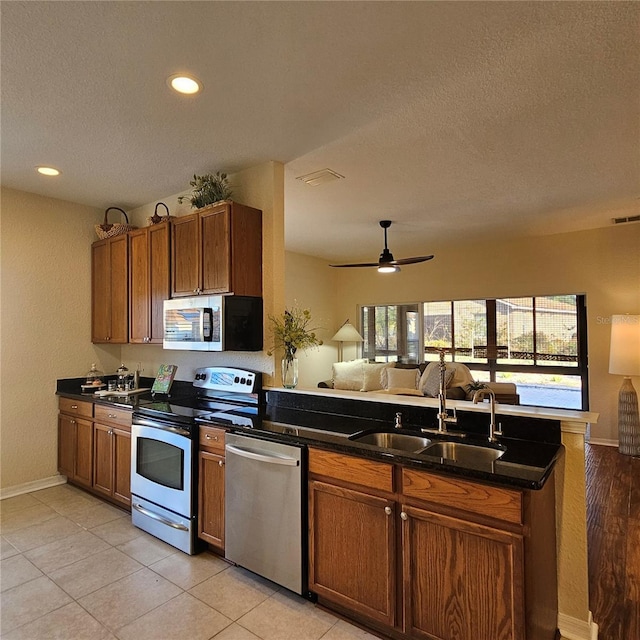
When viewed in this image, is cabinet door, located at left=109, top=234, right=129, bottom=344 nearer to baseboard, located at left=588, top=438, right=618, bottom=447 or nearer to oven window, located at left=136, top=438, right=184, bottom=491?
oven window, located at left=136, top=438, right=184, bottom=491

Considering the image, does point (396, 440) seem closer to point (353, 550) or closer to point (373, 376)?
point (353, 550)

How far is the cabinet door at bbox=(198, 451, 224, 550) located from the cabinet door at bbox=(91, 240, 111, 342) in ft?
6.74

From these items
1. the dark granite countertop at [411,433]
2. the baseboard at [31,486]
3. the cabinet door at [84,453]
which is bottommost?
the baseboard at [31,486]

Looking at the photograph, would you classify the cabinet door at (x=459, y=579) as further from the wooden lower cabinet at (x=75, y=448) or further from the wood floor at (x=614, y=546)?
the wooden lower cabinet at (x=75, y=448)

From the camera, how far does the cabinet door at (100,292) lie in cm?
396

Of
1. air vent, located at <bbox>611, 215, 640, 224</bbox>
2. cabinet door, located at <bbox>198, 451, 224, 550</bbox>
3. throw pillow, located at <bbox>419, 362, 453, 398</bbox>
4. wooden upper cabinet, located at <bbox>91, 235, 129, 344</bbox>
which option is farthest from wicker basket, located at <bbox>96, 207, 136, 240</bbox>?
air vent, located at <bbox>611, 215, 640, 224</bbox>

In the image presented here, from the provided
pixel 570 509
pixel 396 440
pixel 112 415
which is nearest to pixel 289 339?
pixel 396 440

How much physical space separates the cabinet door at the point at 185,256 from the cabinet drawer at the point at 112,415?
101 cm

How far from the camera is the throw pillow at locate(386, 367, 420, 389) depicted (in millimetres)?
5852

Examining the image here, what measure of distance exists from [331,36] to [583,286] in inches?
198

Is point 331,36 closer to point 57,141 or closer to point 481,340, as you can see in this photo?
point 57,141

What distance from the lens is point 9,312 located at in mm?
3549

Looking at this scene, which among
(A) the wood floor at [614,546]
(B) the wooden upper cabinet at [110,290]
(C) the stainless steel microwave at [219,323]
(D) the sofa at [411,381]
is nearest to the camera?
(A) the wood floor at [614,546]

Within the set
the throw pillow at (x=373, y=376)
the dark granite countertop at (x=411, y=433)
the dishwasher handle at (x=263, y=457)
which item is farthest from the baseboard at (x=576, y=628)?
the throw pillow at (x=373, y=376)
